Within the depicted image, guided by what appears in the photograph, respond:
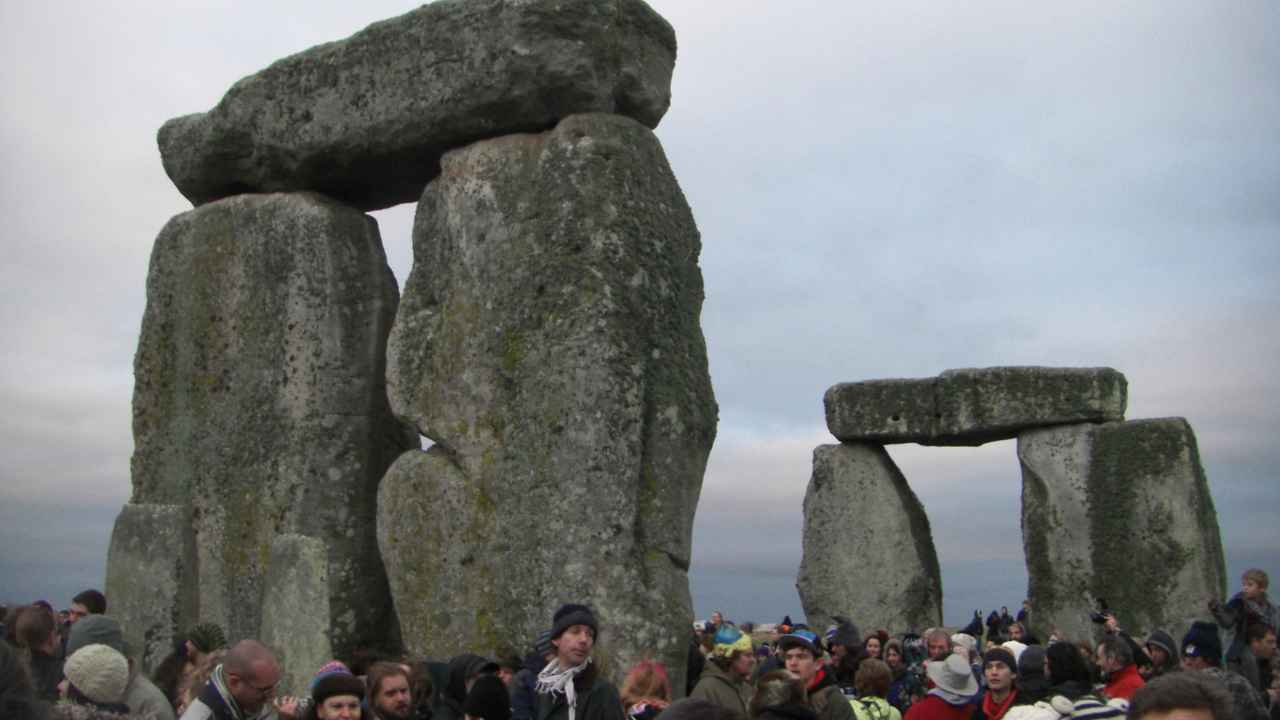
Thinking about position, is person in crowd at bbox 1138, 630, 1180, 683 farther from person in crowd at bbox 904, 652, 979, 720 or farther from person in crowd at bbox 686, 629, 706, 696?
person in crowd at bbox 686, 629, 706, 696

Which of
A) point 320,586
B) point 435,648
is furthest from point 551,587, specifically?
point 320,586

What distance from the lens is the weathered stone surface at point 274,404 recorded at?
6.84m

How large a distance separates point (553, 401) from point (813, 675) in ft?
6.14

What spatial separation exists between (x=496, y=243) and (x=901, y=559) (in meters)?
6.61

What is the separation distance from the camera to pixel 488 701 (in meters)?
4.24

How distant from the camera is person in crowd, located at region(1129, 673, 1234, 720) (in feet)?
6.97

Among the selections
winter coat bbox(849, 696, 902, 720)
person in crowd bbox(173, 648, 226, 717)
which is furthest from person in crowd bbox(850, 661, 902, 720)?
person in crowd bbox(173, 648, 226, 717)

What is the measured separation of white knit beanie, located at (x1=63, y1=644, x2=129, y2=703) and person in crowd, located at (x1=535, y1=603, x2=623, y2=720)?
1255 mm

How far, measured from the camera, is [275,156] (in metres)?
7.20

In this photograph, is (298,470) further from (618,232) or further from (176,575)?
(618,232)

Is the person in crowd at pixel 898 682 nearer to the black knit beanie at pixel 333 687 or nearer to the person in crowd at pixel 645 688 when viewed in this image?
the person in crowd at pixel 645 688

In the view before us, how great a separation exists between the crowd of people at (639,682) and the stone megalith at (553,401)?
0.38 meters

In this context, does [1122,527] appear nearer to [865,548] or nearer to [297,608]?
[865,548]

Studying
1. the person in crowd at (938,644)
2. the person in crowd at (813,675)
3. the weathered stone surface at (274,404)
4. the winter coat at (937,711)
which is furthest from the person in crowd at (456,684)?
the person in crowd at (938,644)
